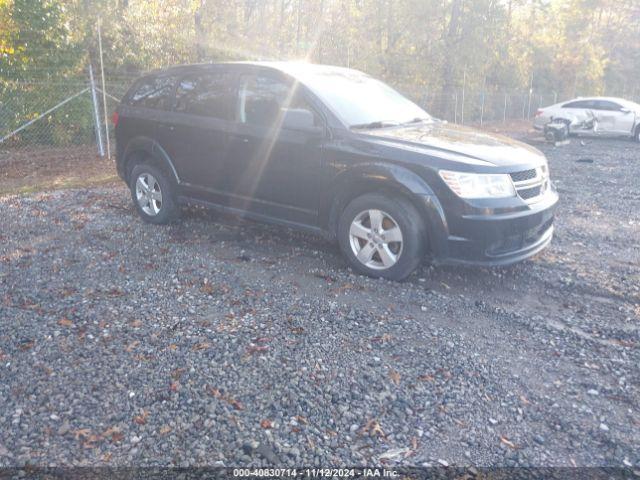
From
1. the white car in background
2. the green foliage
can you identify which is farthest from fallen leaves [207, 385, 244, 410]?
the white car in background

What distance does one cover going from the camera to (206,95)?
5.99 metres

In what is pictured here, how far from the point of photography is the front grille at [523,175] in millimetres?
4660

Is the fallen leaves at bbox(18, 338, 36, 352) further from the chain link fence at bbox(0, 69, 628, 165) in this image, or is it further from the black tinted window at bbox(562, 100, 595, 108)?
the black tinted window at bbox(562, 100, 595, 108)

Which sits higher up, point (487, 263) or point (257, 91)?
point (257, 91)

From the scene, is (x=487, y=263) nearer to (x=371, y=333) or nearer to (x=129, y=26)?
(x=371, y=333)

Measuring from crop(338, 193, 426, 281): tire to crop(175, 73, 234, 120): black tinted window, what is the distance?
1.86 meters

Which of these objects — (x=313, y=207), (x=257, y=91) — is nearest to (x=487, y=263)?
(x=313, y=207)

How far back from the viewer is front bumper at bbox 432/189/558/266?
4.48 metres

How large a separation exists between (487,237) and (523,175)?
27.5 inches

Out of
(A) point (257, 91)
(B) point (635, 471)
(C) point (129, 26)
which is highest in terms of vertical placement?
(C) point (129, 26)

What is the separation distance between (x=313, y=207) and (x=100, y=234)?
266cm

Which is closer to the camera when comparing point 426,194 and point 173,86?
point 426,194

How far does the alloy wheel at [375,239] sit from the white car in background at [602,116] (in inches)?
639

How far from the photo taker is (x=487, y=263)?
15.1 feet
